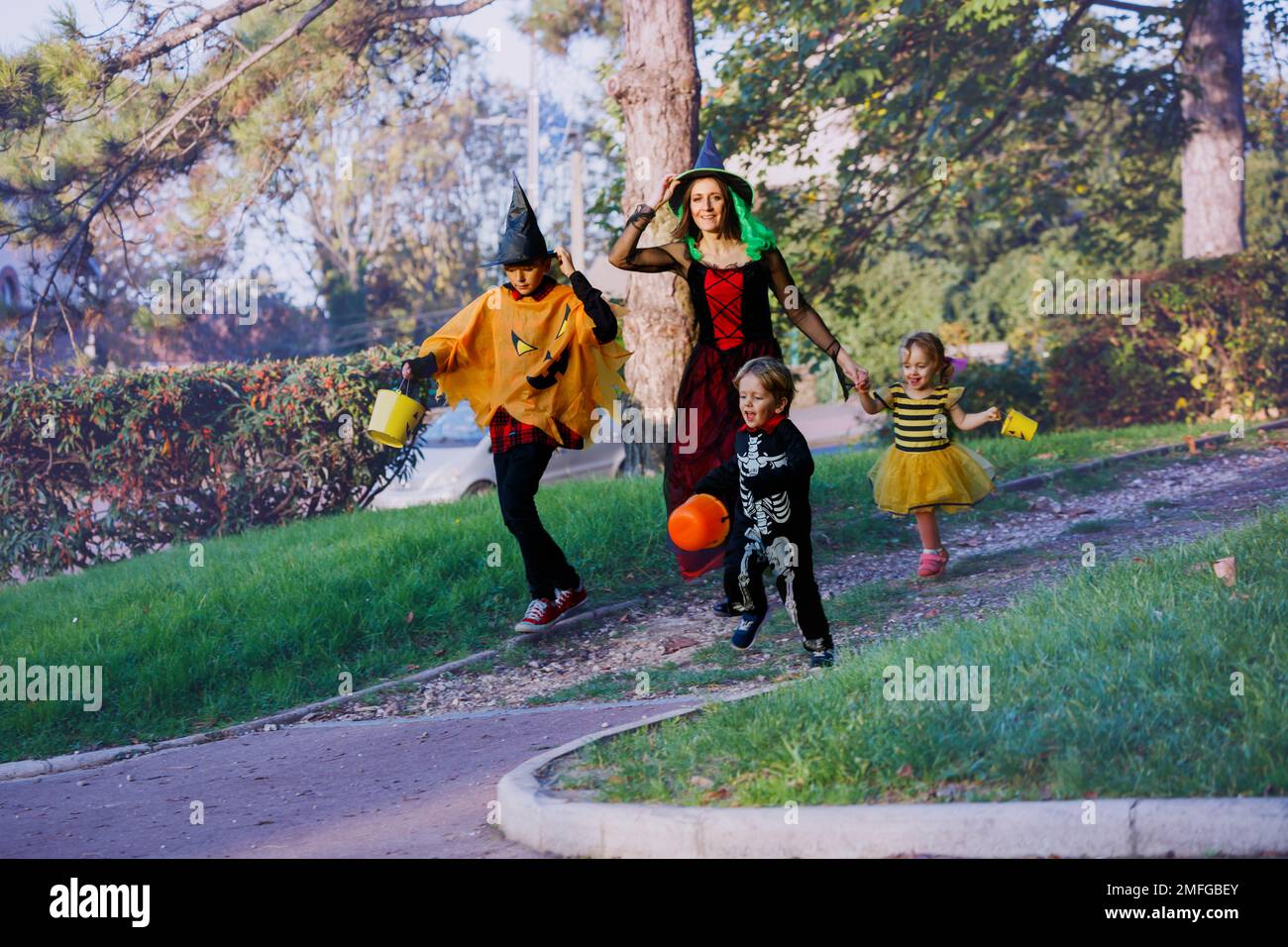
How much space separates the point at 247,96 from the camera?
14.2 meters

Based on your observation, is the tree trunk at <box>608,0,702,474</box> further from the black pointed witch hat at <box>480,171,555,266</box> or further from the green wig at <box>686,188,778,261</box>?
the black pointed witch hat at <box>480,171,555,266</box>

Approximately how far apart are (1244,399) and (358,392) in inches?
403

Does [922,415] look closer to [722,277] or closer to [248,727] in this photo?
[722,277]

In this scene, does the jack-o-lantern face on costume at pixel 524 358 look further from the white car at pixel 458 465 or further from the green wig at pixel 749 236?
the white car at pixel 458 465

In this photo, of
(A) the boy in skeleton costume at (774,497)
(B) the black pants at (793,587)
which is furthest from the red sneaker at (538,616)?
(A) the boy in skeleton costume at (774,497)

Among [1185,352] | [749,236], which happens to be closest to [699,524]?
[749,236]

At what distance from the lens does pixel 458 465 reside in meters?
15.2

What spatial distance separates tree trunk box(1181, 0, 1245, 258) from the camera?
58.5 ft

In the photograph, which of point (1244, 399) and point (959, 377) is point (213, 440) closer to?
point (959, 377)

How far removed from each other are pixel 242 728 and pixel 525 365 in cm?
233

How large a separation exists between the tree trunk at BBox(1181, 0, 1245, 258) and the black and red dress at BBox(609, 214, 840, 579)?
11907mm

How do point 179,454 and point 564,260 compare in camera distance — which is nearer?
point 564,260

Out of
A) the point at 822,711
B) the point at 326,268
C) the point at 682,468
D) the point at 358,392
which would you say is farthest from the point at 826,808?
the point at 326,268

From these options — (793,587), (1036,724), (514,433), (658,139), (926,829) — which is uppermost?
(658,139)
